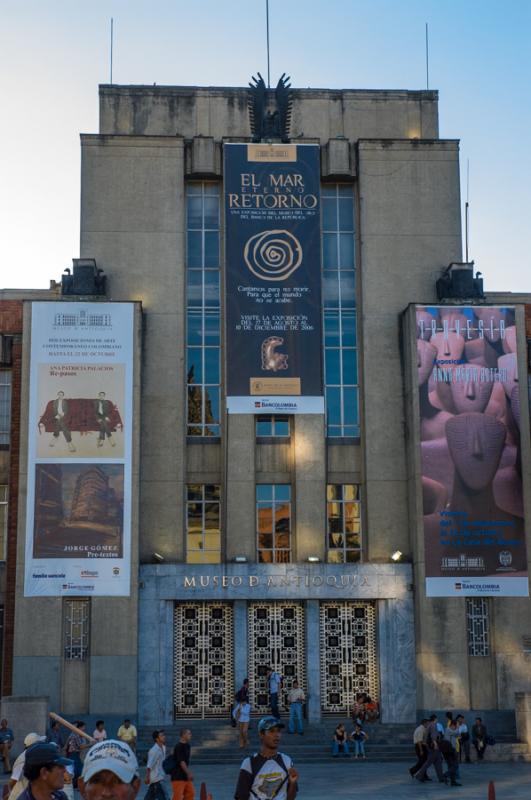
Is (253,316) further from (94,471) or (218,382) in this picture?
(94,471)

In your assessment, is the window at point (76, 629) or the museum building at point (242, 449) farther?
the museum building at point (242, 449)

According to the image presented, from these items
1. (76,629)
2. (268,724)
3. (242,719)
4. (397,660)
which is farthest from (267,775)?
(397,660)

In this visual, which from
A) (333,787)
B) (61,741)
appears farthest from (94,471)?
(333,787)

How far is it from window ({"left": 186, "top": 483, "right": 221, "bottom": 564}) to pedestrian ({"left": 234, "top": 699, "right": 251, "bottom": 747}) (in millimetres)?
5725

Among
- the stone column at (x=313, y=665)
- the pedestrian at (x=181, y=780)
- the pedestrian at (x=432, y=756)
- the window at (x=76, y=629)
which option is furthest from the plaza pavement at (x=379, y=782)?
the pedestrian at (x=181, y=780)

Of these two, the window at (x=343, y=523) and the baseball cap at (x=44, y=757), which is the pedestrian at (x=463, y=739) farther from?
the baseball cap at (x=44, y=757)

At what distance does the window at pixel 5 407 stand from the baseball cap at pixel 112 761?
3651 cm

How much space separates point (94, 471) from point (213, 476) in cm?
420

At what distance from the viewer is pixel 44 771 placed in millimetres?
7250

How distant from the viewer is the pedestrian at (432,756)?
3136cm

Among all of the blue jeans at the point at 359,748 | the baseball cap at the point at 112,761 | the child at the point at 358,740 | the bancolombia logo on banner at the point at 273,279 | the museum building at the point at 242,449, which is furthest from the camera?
the bancolombia logo on banner at the point at 273,279

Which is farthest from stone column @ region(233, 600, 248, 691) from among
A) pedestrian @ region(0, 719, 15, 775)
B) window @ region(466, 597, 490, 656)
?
pedestrian @ region(0, 719, 15, 775)

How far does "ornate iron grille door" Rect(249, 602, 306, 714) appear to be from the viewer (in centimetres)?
4022

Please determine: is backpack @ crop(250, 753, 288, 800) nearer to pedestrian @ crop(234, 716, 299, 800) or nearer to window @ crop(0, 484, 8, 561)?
pedestrian @ crop(234, 716, 299, 800)
